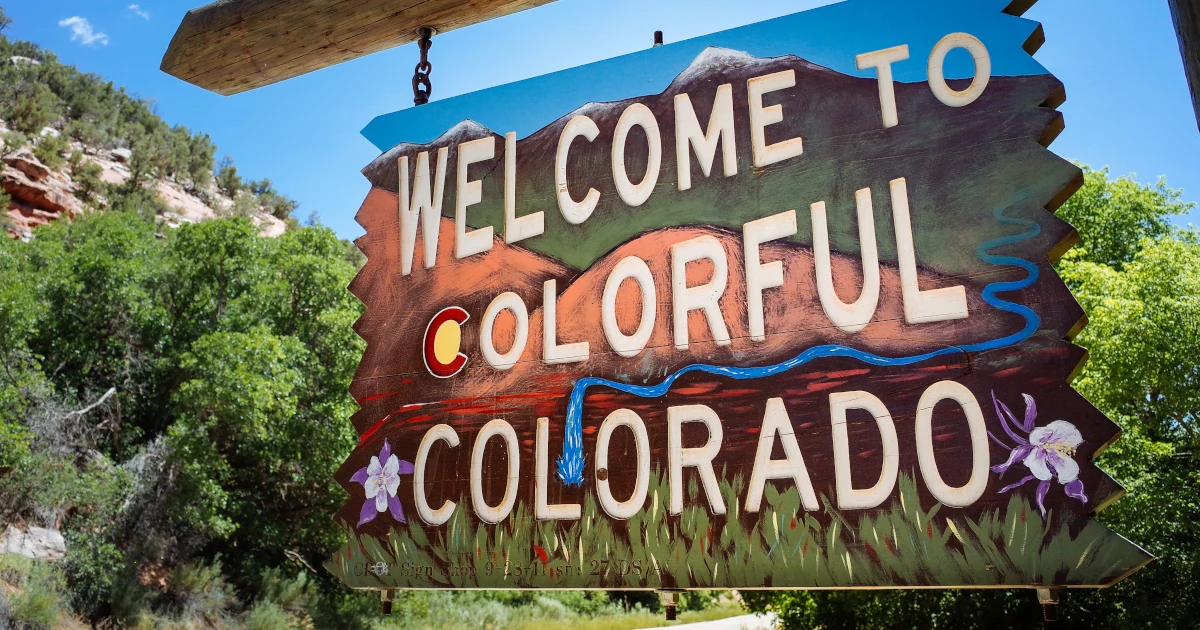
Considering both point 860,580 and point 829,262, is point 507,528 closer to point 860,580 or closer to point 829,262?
point 860,580

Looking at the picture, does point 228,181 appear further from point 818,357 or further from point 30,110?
point 818,357

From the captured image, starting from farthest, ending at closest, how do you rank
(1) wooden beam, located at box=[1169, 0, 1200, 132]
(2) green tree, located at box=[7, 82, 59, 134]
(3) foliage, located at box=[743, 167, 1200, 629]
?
(2) green tree, located at box=[7, 82, 59, 134] → (3) foliage, located at box=[743, 167, 1200, 629] → (1) wooden beam, located at box=[1169, 0, 1200, 132]

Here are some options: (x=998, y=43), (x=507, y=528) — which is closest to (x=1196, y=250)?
(x=998, y=43)

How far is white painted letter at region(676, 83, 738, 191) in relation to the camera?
3217mm

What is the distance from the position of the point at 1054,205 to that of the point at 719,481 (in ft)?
4.99

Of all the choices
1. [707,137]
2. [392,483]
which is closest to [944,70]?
[707,137]

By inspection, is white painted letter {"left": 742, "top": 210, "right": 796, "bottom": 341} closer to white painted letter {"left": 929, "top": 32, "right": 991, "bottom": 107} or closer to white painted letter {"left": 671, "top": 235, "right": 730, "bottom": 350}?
white painted letter {"left": 671, "top": 235, "right": 730, "bottom": 350}

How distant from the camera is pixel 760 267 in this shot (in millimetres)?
3029

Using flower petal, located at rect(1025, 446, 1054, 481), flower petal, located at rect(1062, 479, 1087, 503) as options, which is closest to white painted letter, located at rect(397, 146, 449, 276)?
flower petal, located at rect(1025, 446, 1054, 481)

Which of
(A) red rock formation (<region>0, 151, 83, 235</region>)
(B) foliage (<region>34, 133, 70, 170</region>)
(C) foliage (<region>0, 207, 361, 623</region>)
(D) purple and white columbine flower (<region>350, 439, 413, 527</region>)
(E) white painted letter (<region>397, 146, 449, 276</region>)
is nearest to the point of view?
(D) purple and white columbine flower (<region>350, 439, 413, 527</region>)

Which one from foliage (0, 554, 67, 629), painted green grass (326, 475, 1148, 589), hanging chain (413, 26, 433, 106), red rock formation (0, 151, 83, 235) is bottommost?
foliage (0, 554, 67, 629)

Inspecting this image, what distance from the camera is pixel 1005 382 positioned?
8.41ft

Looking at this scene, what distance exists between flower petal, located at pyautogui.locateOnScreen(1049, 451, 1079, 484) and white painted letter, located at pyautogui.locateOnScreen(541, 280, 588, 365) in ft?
5.63

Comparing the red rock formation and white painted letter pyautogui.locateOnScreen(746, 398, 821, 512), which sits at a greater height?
the red rock formation
